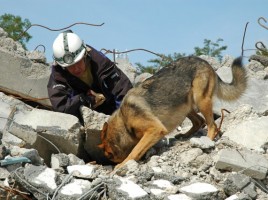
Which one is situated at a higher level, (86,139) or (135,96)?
(135,96)

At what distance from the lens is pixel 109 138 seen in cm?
808

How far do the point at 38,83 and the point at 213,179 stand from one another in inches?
164

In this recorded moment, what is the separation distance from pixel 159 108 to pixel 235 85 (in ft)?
4.87

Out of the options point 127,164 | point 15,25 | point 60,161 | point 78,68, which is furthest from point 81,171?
point 15,25

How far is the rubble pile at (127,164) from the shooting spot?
600cm

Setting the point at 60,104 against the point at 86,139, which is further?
the point at 60,104

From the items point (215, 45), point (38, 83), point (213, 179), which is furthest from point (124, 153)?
point (215, 45)

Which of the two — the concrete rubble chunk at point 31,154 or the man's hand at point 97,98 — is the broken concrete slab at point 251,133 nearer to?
the man's hand at point 97,98

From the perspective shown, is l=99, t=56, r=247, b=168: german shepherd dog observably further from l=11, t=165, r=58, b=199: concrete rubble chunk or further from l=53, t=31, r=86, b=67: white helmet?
l=11, t=165, r=58, b=199: concrete rubble chunk

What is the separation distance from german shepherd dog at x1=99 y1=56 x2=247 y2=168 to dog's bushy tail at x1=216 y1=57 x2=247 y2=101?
0.58 ft

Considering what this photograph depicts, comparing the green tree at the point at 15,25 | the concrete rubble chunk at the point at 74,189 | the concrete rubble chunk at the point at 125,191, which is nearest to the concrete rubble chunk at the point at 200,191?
the concrete rubble chunk at the point at 125,191

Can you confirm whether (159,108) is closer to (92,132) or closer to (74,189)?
(92,132)

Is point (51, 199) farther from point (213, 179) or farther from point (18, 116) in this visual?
point (18, 116)

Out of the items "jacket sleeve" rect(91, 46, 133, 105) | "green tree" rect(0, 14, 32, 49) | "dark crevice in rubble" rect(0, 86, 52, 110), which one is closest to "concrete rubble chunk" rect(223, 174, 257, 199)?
"jacket sleeve" rect(91, 46, 133, 105)
